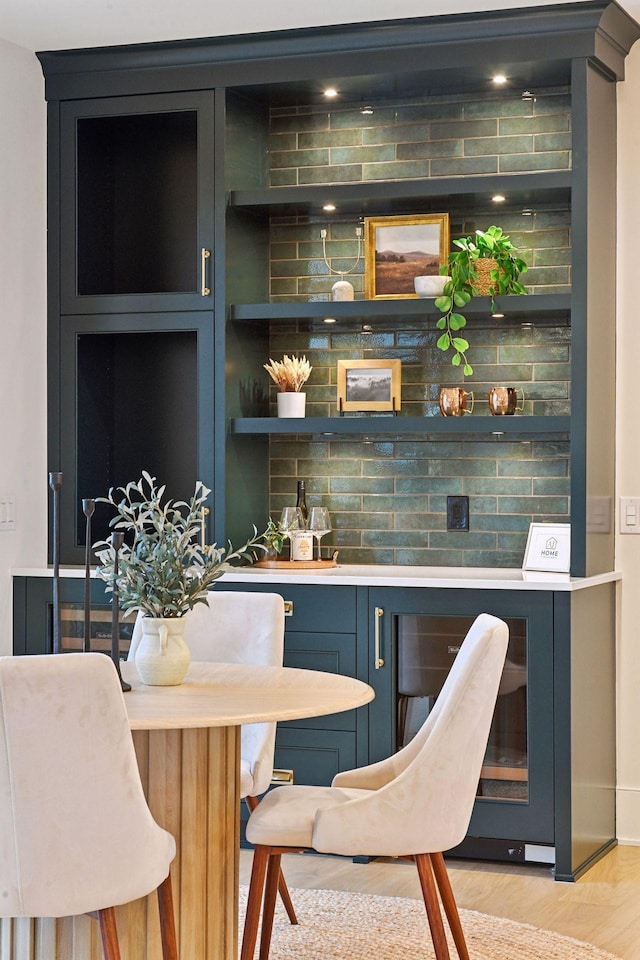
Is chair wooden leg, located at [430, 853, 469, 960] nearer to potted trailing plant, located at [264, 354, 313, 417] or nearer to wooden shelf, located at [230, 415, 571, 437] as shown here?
wooden shelf, located at [230, 415, 571, 437]

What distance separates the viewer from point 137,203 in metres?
4.86

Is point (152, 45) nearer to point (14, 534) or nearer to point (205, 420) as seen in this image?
point (205, 420)

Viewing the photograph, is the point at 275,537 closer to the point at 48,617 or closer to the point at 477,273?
the point at 48,617

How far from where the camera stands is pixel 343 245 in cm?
468

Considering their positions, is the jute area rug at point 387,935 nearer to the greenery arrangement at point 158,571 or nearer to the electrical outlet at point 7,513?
the greenery arrangement at point 158,571

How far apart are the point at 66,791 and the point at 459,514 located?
2.50m

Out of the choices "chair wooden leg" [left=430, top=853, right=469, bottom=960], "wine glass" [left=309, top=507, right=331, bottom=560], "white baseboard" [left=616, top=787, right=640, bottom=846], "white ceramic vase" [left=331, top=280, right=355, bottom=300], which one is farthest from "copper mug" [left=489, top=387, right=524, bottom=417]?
"chair wooden leg" [left=430, top=853, right=469, bottom=960]

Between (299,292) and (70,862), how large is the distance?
2.86 metres

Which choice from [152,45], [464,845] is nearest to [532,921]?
[464,845]

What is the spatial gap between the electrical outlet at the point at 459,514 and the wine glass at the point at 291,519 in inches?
21.2

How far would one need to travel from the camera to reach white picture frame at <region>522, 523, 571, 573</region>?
4.17 metres

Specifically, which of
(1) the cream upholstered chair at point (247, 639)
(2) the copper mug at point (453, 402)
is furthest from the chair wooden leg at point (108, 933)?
(2) the copper mug at point (453, 402)

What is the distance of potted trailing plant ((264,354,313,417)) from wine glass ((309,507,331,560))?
35cm

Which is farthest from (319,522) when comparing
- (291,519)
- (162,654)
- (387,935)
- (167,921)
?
(167,921)
